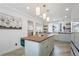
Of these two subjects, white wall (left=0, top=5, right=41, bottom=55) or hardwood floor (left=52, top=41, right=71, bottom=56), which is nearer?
white wall (left=0, top=5, right=41, bottom=55)

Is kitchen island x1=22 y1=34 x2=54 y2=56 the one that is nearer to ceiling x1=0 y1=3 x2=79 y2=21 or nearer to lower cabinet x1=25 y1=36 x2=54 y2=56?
lower cabinet x1=25 y1=36 x2=54 y2=56

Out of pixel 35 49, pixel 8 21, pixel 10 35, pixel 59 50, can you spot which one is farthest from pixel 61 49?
pixel 8 21

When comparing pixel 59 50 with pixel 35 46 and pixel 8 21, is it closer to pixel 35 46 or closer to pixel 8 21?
pixel 35 46

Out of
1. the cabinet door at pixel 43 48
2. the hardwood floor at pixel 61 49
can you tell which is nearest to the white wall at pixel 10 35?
the cabinet door at pixel 43 48

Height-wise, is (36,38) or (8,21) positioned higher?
(8,21)

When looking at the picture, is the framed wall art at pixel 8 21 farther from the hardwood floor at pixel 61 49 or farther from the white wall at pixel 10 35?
the hardwood floor at pixel 61 49

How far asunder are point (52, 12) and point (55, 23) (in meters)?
0.22

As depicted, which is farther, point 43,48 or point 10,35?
point 43,48

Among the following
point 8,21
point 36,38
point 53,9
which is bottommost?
point 36,38

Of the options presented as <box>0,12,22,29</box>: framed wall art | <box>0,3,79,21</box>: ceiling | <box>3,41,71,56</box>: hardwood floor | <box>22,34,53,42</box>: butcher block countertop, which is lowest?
<box>3,41,71,56</box>: hardwood floor

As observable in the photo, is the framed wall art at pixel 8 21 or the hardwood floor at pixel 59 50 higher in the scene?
the framed wall art at pixel 8 21

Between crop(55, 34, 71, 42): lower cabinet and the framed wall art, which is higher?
the framed wall art

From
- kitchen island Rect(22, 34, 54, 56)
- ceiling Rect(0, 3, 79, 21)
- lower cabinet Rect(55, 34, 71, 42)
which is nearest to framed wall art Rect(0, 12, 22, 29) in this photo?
ceiling Rect(0, 3, 79, 21)

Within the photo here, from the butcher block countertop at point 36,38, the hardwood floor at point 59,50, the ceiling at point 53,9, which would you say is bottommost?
the hardwood floor at point 59,50
